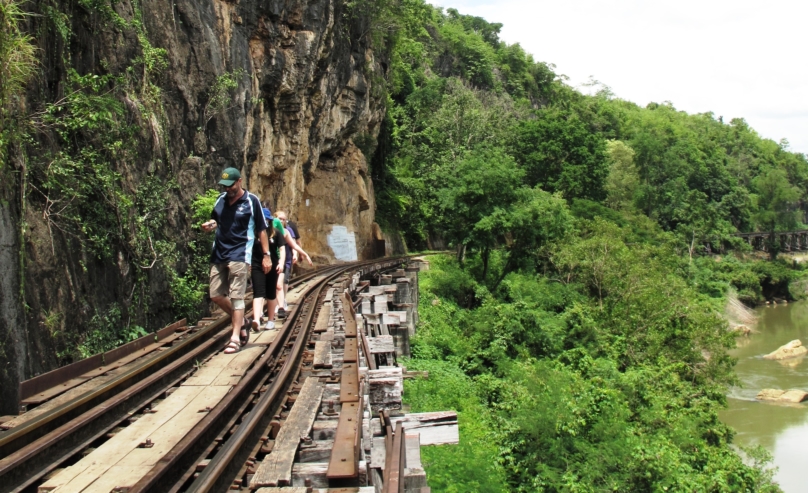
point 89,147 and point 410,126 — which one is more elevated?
point 410,126

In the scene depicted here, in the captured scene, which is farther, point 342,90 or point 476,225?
point 342,90

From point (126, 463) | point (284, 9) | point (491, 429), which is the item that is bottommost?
point (491, 429)

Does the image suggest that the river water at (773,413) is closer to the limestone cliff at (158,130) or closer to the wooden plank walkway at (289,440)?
the limestone cliff at (158,130)

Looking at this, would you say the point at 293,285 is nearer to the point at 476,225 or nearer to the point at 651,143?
the point at 476,225

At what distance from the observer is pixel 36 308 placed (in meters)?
6.28

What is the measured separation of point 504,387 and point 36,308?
11.2 meters

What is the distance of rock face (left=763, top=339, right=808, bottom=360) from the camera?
111 feet

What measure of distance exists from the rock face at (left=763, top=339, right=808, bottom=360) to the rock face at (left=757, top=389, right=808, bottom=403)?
316 inches

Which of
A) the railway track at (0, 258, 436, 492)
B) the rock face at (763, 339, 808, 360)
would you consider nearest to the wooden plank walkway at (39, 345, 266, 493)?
the railway track at (0, 258, 436, 492)

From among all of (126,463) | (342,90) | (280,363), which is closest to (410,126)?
(342,90)

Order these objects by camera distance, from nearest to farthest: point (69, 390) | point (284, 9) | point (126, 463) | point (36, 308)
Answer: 1. point (126, 463)
2. point (69, 390)
3. point (36, 308)
4. point (284, 9)

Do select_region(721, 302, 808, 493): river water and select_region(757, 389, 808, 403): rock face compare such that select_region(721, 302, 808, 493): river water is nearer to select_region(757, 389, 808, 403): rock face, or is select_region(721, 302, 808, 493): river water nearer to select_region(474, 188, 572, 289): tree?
select_region(757, 389, 808, 403): rock face

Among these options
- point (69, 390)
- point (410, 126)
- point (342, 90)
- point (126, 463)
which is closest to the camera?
point (126, 463)

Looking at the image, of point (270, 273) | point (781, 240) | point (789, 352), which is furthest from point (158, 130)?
point (781, 240)
